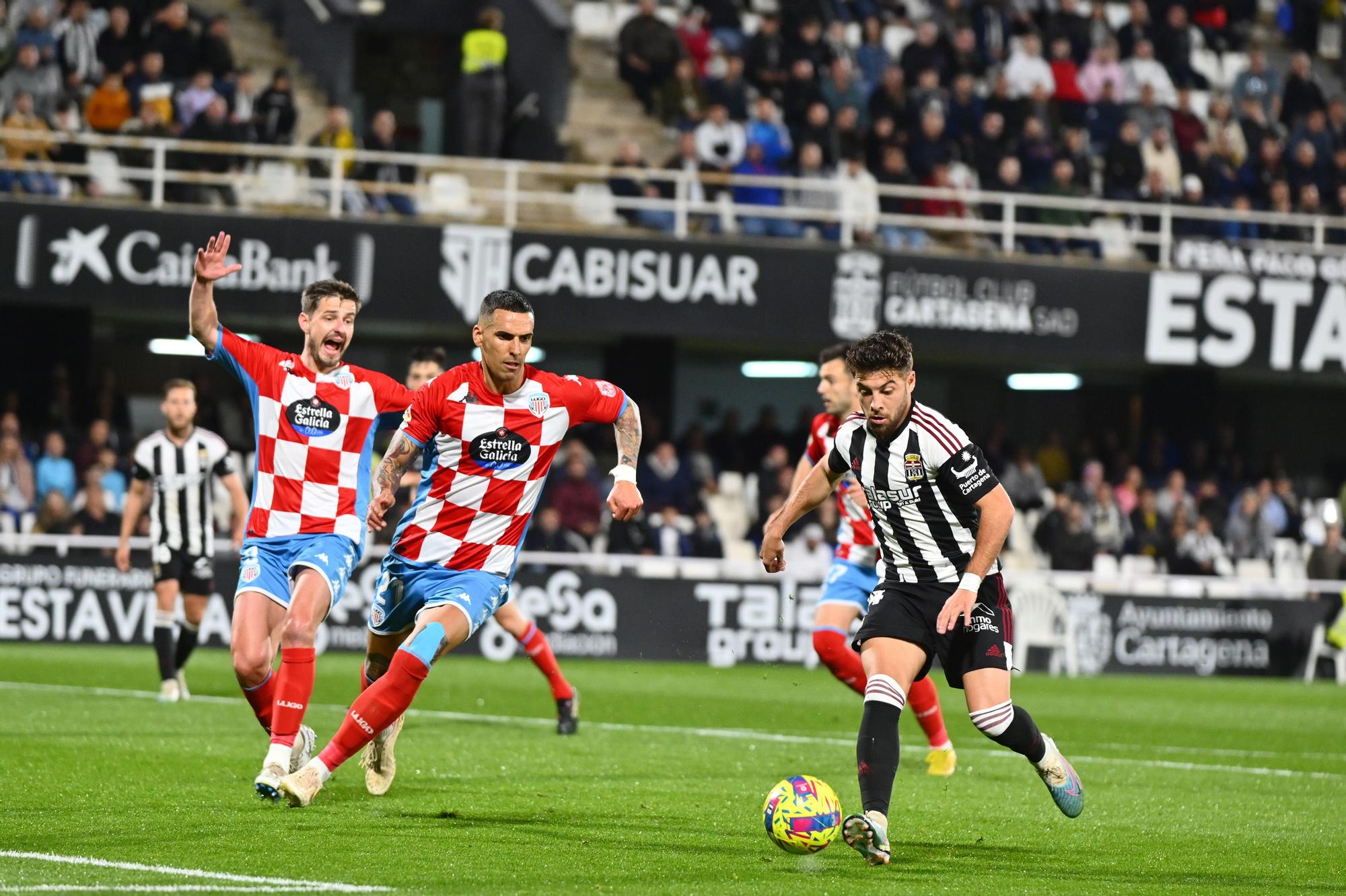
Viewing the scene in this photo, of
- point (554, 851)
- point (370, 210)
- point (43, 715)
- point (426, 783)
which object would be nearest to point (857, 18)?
point (370, 210)

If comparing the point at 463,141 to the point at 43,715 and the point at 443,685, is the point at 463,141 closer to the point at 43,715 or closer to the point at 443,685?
the point at 443,685

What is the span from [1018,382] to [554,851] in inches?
873

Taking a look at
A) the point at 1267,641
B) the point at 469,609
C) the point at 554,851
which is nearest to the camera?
the point at 554,851

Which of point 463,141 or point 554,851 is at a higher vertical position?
point 463,141

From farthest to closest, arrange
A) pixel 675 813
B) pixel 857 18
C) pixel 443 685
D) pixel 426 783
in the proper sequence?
pixel 857 18 < pixel 443 685 < pixel 426 783 < pixel 675 813

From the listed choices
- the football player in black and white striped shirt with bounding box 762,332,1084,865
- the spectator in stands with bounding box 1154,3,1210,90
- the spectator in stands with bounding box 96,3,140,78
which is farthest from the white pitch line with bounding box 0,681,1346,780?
the spectator in stands with bounding box 1154,3,1210,90

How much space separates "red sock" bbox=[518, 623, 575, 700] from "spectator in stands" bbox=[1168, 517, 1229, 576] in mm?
13257

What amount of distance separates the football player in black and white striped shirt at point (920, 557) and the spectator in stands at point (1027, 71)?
19.3 metres

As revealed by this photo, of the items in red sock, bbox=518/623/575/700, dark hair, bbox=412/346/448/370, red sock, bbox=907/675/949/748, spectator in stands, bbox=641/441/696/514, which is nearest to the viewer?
red sock, bbox=907/675/949/748

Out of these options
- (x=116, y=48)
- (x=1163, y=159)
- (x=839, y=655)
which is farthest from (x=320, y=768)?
(x=1163, y=159)

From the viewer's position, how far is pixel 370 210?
71.3 ft

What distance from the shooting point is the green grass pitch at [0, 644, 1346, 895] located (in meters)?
6.33

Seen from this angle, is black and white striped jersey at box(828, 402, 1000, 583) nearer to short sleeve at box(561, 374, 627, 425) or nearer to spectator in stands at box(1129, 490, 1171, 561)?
short sleeve at box(561, 374, 627, 425)

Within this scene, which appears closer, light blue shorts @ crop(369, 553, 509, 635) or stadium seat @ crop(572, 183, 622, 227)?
light blue shorts @ crop(369, 553, 509, 635)
